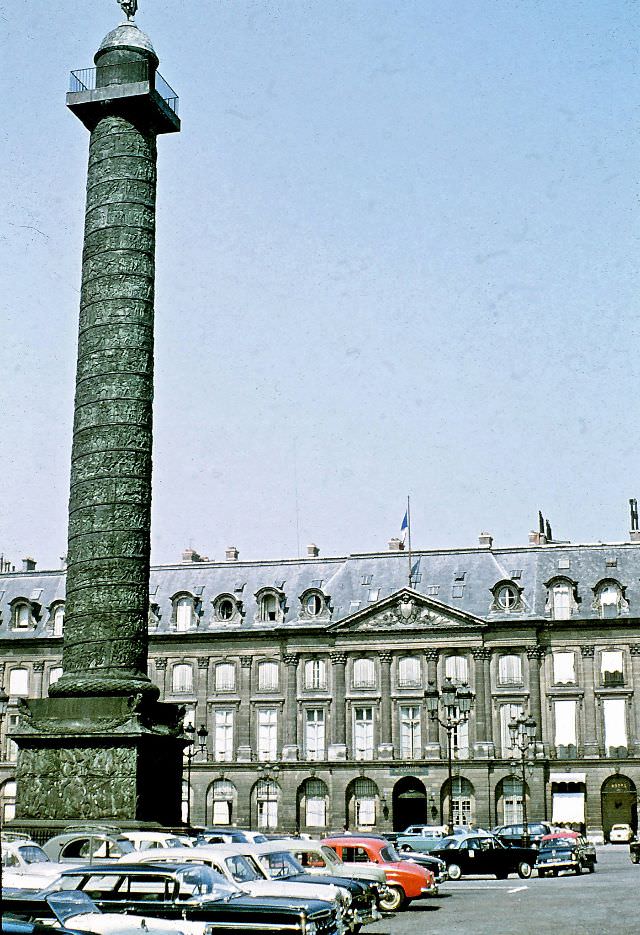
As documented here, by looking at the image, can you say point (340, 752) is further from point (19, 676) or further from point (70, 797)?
point (70, 797)

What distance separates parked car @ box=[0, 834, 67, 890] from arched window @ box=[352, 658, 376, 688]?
36.1 m

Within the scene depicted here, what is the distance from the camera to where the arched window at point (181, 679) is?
5434 centimetres

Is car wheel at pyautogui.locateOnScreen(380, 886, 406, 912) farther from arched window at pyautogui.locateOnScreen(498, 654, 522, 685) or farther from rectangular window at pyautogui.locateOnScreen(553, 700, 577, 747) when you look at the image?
arched window at pyautogui.locateOnScreen(498, 654, 522, 685)

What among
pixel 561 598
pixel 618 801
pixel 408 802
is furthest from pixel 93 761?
pixel 561 598

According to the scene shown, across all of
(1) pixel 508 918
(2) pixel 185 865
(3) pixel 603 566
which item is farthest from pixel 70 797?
(3) pixel 603 566

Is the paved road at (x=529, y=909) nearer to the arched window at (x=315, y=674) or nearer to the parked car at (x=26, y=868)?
the parked car at (x=26, y=868)

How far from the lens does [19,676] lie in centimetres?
5575

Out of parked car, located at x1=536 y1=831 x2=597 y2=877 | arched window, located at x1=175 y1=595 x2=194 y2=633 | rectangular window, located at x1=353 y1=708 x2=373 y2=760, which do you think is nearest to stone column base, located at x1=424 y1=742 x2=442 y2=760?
rectangular window, located at x1=353 y1=708 x2=373 y2=760

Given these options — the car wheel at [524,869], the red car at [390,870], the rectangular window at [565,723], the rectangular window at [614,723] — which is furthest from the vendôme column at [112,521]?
the rectangular window at [614,723]

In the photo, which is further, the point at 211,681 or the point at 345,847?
the point at 211,681

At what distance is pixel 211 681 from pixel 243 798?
17.0ft

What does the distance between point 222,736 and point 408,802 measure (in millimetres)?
8522

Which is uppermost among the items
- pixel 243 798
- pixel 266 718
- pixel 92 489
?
pixel 92 489

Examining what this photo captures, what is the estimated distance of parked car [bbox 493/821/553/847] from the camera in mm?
30359
